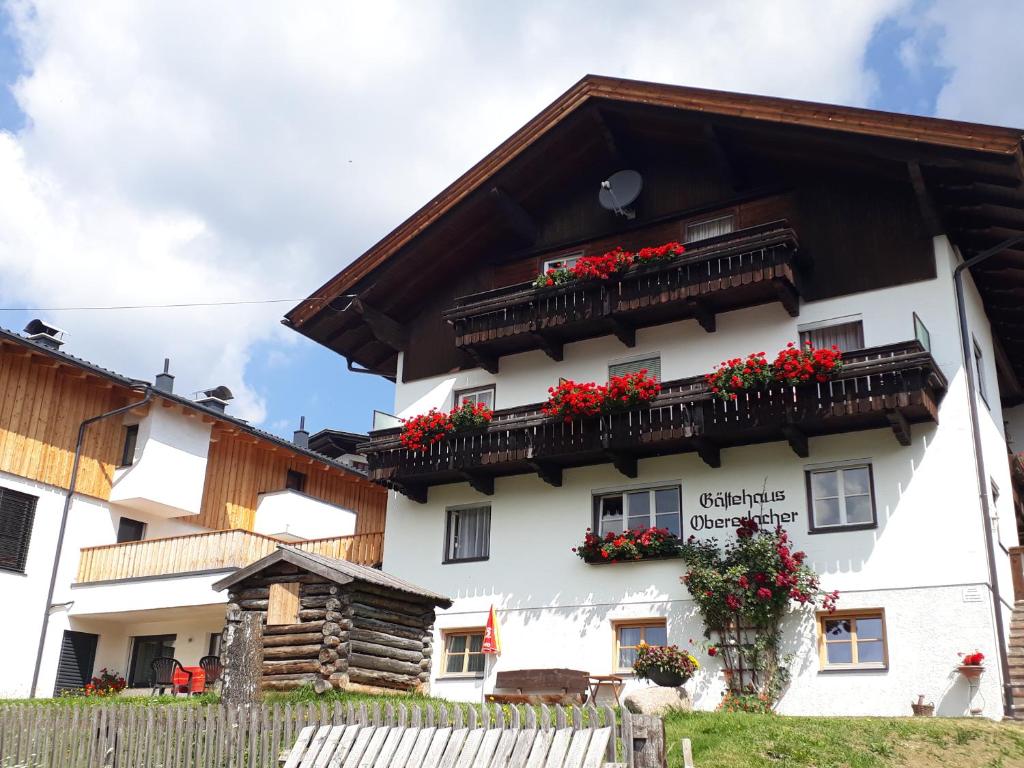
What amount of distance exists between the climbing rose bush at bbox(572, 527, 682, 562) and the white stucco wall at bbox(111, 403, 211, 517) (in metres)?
12.4

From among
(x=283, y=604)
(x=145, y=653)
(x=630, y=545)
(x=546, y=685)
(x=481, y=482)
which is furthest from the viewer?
(x=145, y=653)

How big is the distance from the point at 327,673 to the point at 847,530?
366 inches

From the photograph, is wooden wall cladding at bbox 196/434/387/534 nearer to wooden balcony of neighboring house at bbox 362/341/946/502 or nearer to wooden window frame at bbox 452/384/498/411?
wooden window frame at bbox 452/384/498/411

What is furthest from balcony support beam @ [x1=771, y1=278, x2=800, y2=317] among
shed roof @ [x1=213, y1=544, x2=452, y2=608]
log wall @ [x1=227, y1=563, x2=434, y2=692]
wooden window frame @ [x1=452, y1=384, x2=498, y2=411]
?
log wall @ [x1=227, y1=563, x2=434, y2=692]

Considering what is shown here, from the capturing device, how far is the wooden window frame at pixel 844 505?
1978cm

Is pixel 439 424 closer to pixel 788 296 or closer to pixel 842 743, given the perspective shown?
pixel 788 296

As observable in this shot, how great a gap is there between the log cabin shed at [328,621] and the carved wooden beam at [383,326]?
9.45 metres

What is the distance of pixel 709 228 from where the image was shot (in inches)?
928

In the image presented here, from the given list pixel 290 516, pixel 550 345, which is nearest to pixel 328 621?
pixel 550 345

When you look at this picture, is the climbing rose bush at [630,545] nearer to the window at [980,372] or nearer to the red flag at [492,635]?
the red flag at [492,635]

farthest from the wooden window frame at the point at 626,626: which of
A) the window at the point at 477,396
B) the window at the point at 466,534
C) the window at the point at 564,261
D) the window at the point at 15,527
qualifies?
the window at the point at 15,527

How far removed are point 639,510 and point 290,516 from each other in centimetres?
1344

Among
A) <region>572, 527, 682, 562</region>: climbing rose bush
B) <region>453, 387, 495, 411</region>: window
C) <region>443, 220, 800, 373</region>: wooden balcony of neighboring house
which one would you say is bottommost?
<region>572, 527, 682, 562</region>: climbing rose bush

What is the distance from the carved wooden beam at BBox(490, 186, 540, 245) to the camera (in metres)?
25.0
